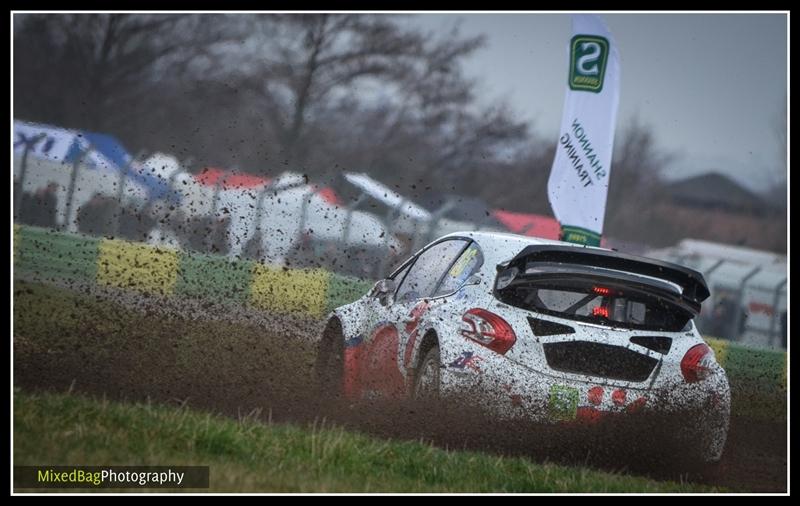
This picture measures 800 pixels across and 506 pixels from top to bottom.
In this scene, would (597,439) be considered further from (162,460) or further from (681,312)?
(162,460)

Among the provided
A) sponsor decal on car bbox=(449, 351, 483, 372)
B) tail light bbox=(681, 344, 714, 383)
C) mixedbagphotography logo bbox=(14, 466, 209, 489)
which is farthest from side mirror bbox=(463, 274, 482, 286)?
mixedbagphotography logo bbox=(14, 466, 209, 489)

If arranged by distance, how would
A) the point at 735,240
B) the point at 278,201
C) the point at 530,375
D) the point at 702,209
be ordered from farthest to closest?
the point at 702,209
the point at 735,240
the point at 278,201
the point at 530,375

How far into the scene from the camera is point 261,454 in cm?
661

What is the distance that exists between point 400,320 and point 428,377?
0.80m

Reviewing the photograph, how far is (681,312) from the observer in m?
8.02

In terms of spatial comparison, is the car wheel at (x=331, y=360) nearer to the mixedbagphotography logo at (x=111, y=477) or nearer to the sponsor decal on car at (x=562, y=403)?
the sponsor decal on car at (x=562, y=403)

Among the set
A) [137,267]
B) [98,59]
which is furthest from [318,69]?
[137,267]

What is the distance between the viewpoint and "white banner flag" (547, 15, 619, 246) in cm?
1348

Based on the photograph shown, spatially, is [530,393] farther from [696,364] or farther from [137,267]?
[137,267]

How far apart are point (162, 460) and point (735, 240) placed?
51991 millimetres

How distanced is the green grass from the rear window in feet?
3.47

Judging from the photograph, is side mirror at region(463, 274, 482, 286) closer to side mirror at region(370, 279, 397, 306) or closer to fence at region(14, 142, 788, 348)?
side mirror at region(370, 279, 397, 306)

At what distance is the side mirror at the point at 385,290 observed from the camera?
9.17 meters
